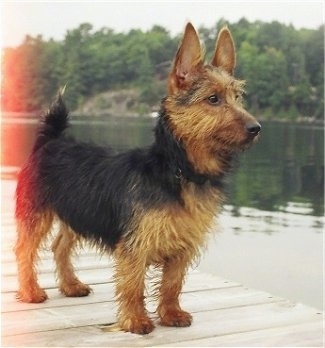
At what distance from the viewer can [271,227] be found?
10.1m

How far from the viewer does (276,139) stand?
33.6m

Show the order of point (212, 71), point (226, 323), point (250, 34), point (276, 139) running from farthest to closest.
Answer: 1. point (276, 139)
2. point (250, 34)
3. point (226, 323)
4. point (212, 71)

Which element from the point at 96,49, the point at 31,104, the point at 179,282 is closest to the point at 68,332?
the point at 179,282

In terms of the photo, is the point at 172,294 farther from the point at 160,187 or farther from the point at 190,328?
the point at 160,187

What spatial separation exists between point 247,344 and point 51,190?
4.35 ft

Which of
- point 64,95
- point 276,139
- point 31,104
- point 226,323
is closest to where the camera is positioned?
point 226,323

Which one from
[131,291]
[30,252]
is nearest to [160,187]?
[131,291]

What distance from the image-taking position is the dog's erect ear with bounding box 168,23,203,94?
3102mm

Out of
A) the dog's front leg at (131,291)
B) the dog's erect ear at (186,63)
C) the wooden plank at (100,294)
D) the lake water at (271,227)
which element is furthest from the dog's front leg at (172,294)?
the dog's erect ear at (186,63)

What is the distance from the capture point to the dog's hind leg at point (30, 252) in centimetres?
390

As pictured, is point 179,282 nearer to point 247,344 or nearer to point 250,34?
point 247,344

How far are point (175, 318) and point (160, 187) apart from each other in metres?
0.73

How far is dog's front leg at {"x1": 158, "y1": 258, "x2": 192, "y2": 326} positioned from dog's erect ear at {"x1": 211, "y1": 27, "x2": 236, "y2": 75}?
0.97 m

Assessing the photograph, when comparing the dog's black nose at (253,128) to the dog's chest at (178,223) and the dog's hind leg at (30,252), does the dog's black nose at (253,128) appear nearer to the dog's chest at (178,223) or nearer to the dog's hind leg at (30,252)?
the dog's chest at (178,223)
